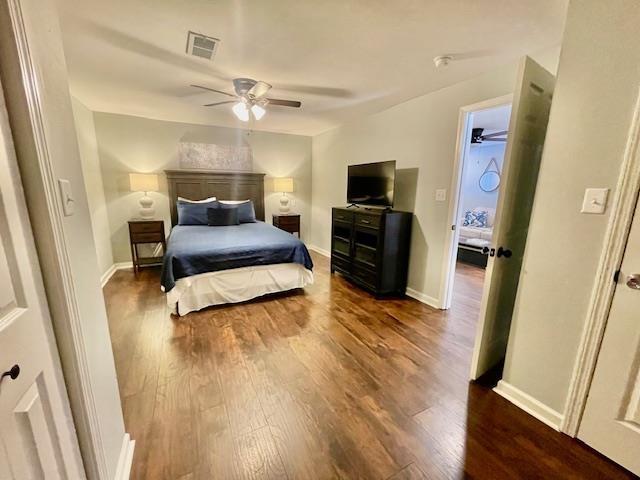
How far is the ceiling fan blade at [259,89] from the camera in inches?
90.2

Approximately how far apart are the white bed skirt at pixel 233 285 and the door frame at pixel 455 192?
1509mm

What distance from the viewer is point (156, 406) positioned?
60.9 inches

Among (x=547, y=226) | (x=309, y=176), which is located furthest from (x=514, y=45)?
(x=309, y=176)

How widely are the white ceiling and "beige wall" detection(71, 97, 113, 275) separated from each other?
0.43m

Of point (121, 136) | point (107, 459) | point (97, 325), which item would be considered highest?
point (121, 136)

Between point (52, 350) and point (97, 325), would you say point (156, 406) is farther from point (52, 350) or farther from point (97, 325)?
point (52, 350)

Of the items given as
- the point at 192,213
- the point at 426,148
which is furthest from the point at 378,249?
the point at 192,213

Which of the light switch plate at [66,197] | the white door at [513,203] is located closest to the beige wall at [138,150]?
the light switch plate at [66,197]

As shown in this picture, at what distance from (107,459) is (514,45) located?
10.5 feet

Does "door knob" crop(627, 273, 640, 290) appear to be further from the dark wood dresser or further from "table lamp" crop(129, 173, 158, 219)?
"table lamp" crop(129, 173, 158, 219)

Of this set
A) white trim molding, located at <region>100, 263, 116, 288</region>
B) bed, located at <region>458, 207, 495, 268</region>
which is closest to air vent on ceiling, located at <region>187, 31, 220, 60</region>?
white trim molding, located at <region>100, 263, 116, 288</region>

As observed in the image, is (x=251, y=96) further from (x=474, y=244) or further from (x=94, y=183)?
(x=474, y=244)

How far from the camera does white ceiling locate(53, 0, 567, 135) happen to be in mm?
1511

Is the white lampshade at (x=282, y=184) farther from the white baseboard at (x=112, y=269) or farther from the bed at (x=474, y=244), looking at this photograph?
the bed at (x=474, y=244)
